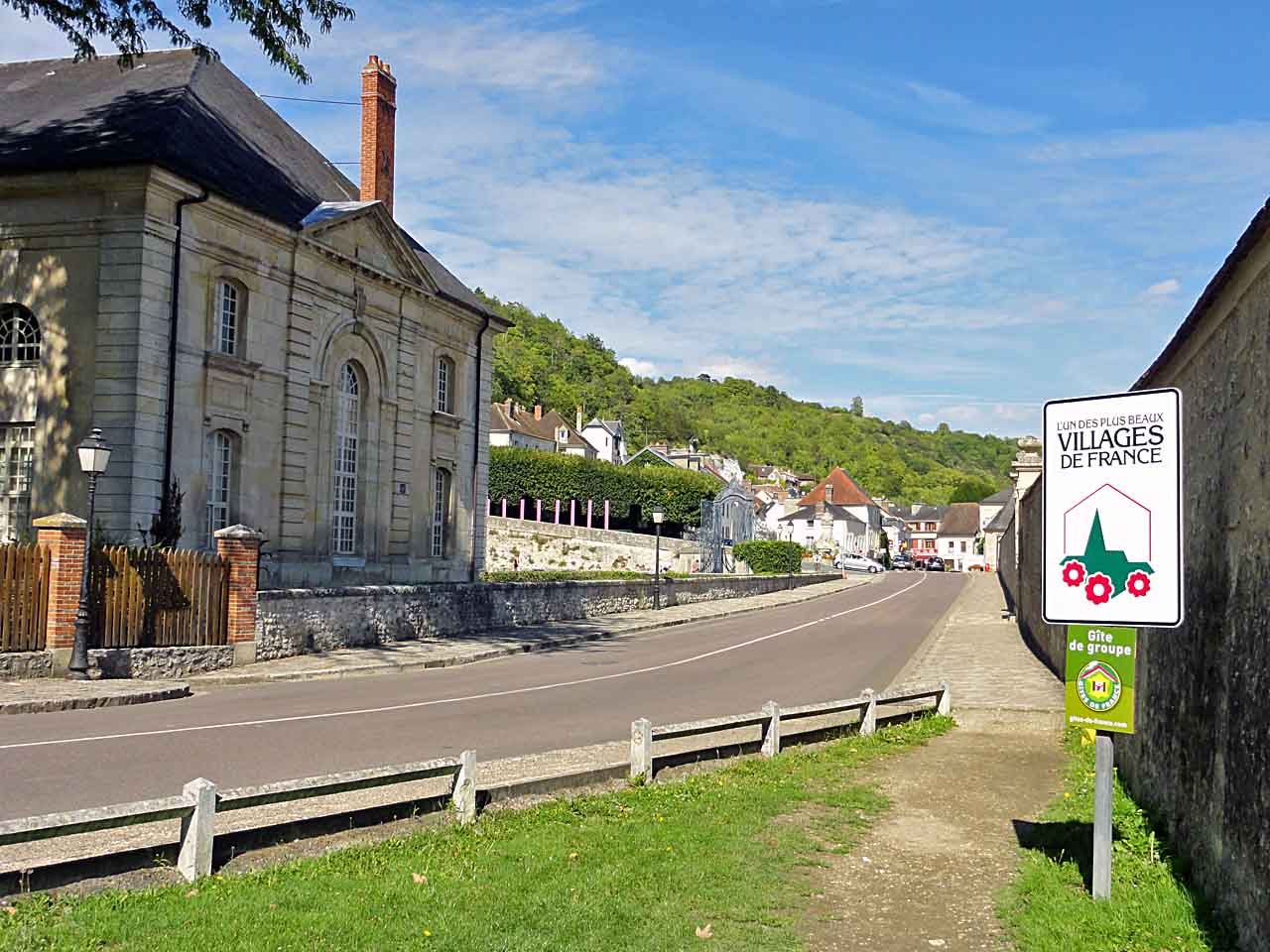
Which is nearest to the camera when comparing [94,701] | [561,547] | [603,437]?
[94,701]

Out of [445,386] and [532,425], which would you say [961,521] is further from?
[445,386]

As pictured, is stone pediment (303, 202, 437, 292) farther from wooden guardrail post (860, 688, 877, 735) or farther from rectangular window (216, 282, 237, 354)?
wooden guardrail post (860, 688, 877, 735)

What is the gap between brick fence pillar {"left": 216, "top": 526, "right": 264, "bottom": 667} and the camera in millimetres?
20047

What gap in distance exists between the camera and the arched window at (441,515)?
35.2 metres

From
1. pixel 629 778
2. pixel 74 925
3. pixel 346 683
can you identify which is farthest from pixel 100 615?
pixel 74 925

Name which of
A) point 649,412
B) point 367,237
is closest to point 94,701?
point 367,237

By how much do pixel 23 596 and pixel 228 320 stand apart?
10595 millimetres

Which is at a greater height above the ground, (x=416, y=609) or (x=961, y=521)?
(x=961, y=521)

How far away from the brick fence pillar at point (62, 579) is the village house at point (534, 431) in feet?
261

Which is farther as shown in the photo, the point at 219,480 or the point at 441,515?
the point at 441,515

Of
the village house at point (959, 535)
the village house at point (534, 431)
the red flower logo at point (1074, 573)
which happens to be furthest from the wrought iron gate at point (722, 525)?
the village house at point (959, 535)

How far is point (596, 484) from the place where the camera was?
68.6 m

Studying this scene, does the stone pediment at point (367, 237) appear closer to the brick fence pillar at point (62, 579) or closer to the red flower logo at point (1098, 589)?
the brick fence pillar at point (62, 579)

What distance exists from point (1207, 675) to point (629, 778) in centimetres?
500
